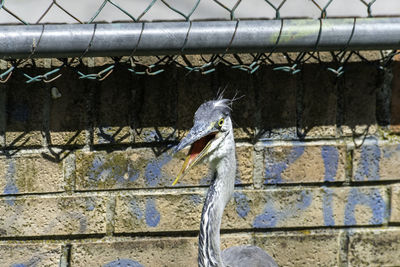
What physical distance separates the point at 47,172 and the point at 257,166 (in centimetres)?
72

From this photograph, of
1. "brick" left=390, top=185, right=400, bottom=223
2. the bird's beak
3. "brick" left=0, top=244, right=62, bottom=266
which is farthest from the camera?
"brick" left=390, top=185, right=400, bottom=223

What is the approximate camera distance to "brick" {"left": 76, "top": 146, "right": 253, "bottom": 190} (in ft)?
6.78

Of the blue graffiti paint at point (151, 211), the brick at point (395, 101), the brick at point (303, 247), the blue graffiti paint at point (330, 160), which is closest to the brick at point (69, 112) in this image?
the blue graffiti paint at point (151, 211)

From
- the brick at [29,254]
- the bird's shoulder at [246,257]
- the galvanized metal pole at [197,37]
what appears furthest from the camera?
the brick at [29,254]

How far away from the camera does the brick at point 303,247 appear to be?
2.16 meters

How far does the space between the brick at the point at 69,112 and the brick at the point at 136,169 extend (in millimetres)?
72

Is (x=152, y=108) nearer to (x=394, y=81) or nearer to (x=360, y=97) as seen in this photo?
(x=360, y=97)

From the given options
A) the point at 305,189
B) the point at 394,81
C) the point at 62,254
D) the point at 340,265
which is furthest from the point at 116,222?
the point at 394,81

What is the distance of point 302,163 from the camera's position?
6.98 ft

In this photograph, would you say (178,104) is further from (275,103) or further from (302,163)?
(302,163)

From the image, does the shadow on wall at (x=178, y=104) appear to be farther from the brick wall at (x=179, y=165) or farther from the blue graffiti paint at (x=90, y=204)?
the blue graffiti paint at (x=90, y=204)

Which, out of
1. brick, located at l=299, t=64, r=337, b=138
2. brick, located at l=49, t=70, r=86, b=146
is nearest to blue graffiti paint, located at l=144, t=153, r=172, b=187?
brick, located at l=49, t=70, r=86, b=146

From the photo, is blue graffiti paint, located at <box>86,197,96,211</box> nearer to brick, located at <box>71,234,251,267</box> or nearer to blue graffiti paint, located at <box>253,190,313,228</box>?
brick, located at <box>71,234,251,267</box>

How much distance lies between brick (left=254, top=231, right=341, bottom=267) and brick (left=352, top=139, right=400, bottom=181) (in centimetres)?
24
